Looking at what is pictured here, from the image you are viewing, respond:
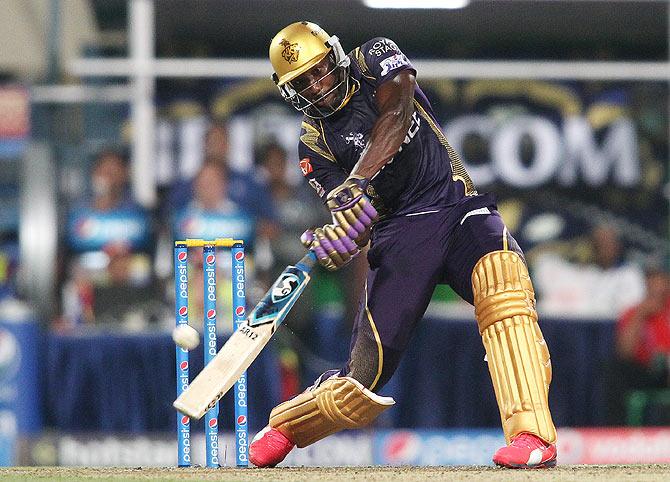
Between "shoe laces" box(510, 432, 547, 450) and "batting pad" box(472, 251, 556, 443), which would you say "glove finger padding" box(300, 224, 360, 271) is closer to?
"batting pad" box(472, 251, 556, 443)

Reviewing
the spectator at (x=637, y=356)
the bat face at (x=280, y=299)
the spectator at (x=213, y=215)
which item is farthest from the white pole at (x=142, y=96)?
the bat face at (x=280, y=299)

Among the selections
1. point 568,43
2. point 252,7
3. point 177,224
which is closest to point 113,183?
point 177,224

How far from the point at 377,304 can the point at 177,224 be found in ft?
16.8

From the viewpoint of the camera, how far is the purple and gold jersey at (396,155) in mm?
5066

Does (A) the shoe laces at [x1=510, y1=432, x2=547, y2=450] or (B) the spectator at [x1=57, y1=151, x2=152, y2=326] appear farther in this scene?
(B) the spectator at [x1=57, y1=151, x2=152, y2=326]

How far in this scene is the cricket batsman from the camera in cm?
475

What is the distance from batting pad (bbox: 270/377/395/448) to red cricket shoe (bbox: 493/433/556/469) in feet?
1.80

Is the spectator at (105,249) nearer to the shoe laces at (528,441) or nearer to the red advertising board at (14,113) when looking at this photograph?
the red advertising board at (14,113)

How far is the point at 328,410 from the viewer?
16.8 ft

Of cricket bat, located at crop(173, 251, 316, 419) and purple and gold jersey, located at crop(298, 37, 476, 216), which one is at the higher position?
purple and gold jersey, located at crop(298, 37, 476, 216)

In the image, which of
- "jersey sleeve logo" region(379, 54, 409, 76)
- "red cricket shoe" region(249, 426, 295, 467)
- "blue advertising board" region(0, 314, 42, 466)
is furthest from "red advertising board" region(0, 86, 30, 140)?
"jersey sleeve logo" region(379, 54, 409, 76)

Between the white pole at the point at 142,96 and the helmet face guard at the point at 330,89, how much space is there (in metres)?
5.35

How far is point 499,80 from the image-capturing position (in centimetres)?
1169

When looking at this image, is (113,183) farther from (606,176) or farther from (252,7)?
(606,176)
